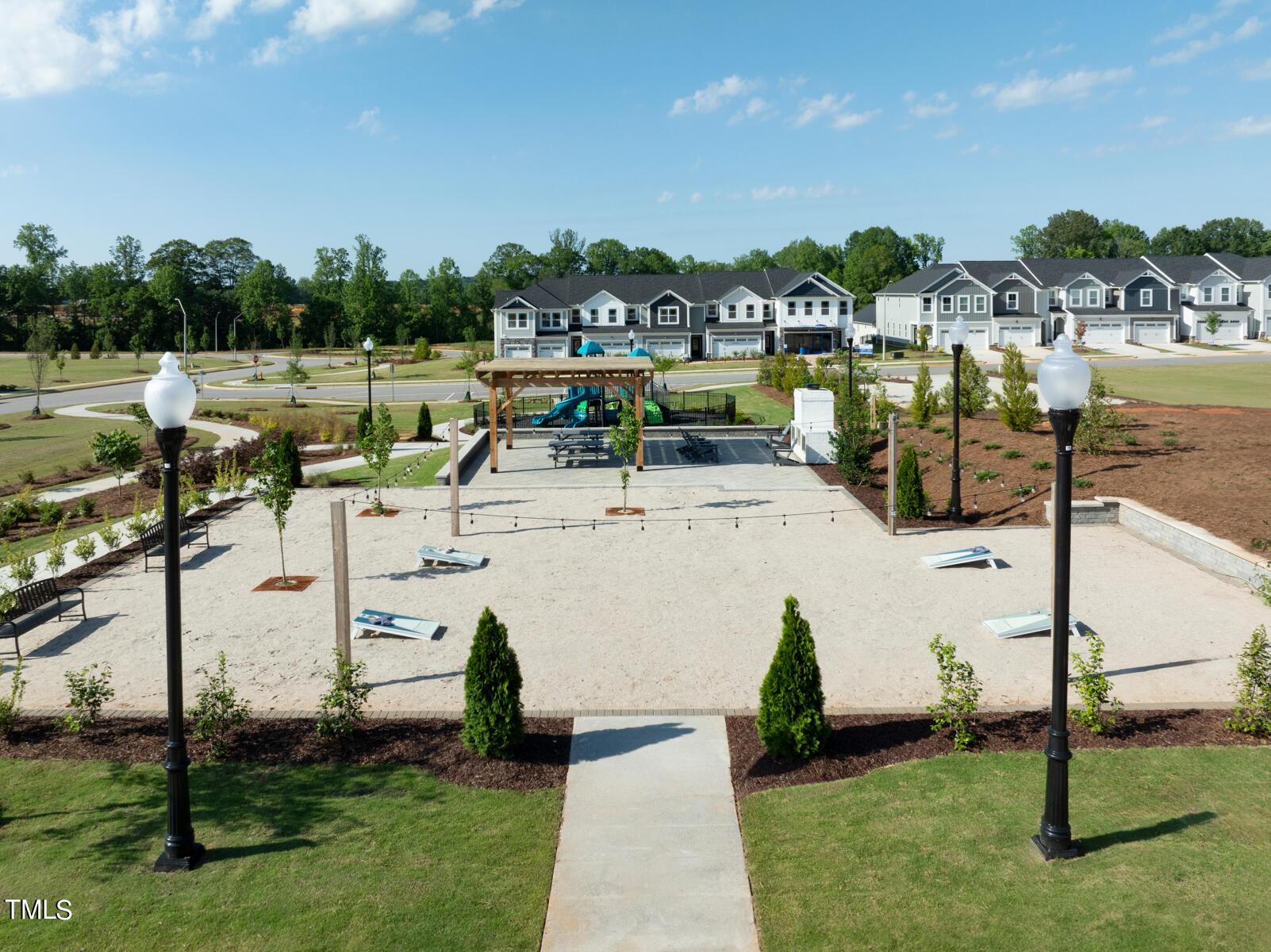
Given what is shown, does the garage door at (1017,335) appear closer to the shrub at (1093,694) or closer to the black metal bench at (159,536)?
the black metal bench at (159,536)

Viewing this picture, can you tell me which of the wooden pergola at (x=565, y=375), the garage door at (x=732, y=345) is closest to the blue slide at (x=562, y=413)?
the wooden pergola at (x=565, y=375)

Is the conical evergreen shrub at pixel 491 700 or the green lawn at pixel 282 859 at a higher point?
the conical evergreen shrub at pixel 491 700

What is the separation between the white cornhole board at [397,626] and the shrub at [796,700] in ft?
18.5

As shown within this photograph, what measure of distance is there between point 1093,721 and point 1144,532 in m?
9.95

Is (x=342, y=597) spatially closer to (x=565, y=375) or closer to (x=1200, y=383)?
(x=565, y=375)

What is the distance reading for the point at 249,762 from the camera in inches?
357

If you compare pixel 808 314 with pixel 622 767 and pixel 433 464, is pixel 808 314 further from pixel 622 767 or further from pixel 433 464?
pixel 622 767

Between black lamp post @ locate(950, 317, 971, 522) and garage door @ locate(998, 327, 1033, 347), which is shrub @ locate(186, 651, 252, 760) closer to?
black lamp post @ locate(950, 317, 971, 522)

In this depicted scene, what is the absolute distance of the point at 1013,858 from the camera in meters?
7.10

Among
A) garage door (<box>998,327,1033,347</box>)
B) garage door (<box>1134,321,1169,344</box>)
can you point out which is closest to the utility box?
garage door (<box>998,327,1033,347</box>)

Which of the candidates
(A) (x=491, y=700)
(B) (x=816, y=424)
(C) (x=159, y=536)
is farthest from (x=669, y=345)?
(A) (x=491, y=700)

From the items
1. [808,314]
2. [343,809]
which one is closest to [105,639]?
[343,809]

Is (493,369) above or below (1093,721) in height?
above

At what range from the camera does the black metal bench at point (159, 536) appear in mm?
17547
